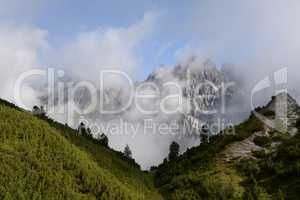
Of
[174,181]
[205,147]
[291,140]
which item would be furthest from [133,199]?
[205,147]

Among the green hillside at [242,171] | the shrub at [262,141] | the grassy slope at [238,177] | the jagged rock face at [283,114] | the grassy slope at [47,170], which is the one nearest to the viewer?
the grassy slope at [47,170]

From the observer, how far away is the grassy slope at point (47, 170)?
53438 mm

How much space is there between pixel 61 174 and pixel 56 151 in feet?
19.2

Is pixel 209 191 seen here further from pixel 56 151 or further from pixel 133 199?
pixel 56 151

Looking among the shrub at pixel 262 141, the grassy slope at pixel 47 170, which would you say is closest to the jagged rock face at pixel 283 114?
the shrub at pixel 262 141

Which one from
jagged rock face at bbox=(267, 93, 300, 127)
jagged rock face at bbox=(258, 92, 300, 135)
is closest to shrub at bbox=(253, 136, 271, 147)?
jagged rock face at bbox=(258, 92, 300, 135)

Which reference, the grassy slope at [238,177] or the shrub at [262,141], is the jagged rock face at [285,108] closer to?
the grassy slope at [238,177]

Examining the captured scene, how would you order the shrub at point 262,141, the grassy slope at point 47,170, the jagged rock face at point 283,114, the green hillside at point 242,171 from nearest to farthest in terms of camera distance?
the grassy slope at point 47,170 < the green hillside at point 242,171 < the shrub at point 262,141 < the jagged rock face at point 283,114

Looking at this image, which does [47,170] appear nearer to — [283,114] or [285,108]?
[283,114]

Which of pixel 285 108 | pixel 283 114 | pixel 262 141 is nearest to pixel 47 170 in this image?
pixel 262 141

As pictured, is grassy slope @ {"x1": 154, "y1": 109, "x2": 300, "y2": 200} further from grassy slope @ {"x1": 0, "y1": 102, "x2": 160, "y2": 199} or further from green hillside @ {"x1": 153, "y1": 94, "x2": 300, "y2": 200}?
grassy slope @ {"x1": 0, "y1": 102, "x2": 160, "y2": 199}

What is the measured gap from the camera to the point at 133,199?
2356 inches

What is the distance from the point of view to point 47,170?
57.7 meters

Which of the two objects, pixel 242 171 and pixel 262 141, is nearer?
pixel 242 171
